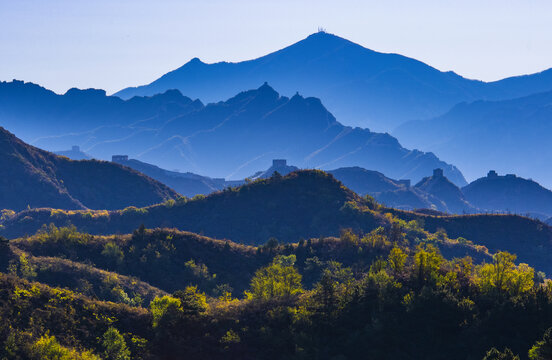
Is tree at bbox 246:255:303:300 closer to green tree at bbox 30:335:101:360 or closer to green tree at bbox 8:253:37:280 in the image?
green tree at bbox 30:335:101:360

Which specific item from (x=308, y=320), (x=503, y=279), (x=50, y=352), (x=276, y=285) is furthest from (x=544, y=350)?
(x=50, y=352)

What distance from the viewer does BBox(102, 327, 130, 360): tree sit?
67750 millimetres

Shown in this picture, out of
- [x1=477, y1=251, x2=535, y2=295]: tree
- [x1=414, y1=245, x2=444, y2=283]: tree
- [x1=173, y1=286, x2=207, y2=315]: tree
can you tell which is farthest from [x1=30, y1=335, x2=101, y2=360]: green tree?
[x1=477, y1=251, x2=535, y2=295]: tree

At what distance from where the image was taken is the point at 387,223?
598 feet

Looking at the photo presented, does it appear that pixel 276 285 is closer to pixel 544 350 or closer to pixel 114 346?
pixel 114 346

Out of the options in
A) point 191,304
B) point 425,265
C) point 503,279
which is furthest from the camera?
point 425,265

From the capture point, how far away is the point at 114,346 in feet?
225

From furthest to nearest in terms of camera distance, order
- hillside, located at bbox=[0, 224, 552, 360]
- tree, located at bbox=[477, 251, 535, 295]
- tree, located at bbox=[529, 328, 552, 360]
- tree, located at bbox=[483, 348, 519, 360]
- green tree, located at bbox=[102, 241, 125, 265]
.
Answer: green tree, located at bbox=[102, 241, 125, 265]
tree, located at bbox=[477, 251, 535, 295]
hillside, located at bbox=[0, 224, 552, 360]
tree, located at bbox=[483, 348, 519, 360]
tree, located at bbox=[529, 328, 552, 360]

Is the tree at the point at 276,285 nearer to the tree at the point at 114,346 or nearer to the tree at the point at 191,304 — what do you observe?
the tree at the point at 191,304

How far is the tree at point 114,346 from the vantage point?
222 feet

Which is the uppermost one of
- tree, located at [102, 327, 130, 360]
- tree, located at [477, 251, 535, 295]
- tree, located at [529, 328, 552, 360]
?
tree, located at [477, 251, 535, 295]

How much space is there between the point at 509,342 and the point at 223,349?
35.6 metres

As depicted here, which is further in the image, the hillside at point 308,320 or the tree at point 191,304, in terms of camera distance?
the tree at point 191,304

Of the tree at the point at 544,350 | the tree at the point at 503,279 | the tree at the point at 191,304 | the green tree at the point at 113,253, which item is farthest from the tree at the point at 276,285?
the tree at the point at 544,350
